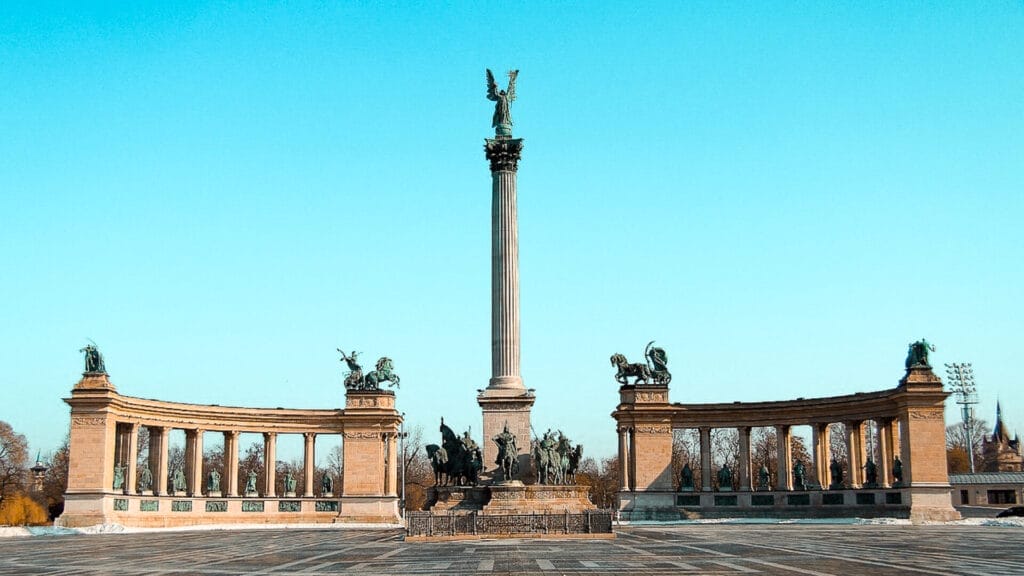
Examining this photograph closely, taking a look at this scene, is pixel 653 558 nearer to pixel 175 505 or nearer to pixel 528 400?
pixel 528 400

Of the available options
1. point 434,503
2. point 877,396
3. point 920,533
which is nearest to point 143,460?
point 434,503

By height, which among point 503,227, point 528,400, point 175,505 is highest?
point 503,227

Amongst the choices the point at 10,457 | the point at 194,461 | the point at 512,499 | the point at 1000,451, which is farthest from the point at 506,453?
the point at 1000,451

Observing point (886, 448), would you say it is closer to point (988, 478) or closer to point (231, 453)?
point (988, 478)

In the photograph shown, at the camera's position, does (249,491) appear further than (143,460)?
No

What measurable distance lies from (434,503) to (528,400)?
23.7 feet

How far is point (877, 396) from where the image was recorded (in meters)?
73.2

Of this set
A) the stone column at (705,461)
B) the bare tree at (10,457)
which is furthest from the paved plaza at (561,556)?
the bare tree at (10,457)

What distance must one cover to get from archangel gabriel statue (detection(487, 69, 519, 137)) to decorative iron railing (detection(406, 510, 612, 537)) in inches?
973

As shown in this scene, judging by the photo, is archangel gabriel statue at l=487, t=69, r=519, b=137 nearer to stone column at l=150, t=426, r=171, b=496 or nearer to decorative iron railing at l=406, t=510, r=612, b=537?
decorative iron railing at l=406, t=510, r=612, b=537

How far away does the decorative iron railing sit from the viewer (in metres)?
43.4

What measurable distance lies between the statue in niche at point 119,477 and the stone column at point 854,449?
53805mm

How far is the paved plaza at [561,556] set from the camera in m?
27.3

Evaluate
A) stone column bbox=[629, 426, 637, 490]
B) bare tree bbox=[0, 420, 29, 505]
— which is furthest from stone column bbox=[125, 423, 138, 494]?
stone column bbox=[629, 426, 637, 490]
